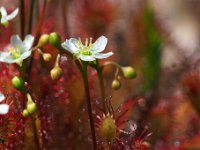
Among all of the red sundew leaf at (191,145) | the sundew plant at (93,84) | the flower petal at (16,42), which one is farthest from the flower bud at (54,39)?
the red sundew leaf at (191,145)

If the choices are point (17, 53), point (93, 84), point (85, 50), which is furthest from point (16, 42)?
point (93, 84)

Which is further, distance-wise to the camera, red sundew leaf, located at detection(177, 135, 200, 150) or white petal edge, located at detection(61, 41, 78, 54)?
red sundew leaf, located at detection(177, 135, 200, 150)

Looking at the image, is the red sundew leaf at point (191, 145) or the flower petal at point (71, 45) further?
the red sundew leaf at point (191, 145)

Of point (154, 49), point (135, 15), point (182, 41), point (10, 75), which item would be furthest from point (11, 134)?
point (182, 41)

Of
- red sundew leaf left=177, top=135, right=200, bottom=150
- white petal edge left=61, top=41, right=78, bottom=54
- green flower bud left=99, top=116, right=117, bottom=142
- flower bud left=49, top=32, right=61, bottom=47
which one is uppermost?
red sundew leaf left=177, top=135, right=200, bottom=150

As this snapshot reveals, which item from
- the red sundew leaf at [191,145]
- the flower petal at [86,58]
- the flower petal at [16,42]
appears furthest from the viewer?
the red sundew leaf at [191,145]

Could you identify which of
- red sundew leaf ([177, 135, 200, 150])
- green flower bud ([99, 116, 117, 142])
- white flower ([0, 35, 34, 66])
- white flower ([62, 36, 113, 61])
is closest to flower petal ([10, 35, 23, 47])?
white flower ([0, 35, 34, 66])

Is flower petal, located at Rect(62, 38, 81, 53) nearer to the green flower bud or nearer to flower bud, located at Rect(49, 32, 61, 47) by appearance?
flower bud, located at Rect(49, 32, 61, 47)

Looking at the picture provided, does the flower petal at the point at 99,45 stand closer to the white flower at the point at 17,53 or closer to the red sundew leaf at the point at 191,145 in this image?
the white flower at the point at 17,53
